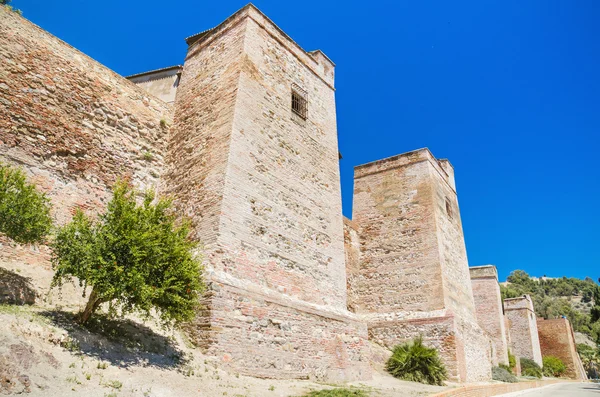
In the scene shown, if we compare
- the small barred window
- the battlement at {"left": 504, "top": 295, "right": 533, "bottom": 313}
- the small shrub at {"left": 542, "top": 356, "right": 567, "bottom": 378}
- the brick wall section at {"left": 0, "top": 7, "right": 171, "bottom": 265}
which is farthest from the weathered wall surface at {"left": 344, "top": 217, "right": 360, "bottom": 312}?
the small shrub at {"left": 542, "top": 356, "right": 567, "bottom": 378}

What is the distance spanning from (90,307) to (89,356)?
90 centimetres

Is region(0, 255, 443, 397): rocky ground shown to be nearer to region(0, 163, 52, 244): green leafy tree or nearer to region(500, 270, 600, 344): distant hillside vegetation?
region(0, 163, 52, 244): green leafy tree

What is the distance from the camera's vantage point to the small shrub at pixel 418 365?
12039 millimetres

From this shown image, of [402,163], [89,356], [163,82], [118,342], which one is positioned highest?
[163,82]

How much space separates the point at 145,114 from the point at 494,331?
2456cm

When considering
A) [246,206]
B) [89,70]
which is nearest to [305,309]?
[246,206]

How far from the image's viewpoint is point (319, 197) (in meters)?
11.8

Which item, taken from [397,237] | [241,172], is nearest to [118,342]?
[241,172]

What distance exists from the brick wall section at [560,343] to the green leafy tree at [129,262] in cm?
4088

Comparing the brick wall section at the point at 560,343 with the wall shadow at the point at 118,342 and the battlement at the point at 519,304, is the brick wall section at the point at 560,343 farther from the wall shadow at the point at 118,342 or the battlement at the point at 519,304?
the wall shadow at the point at 118,342

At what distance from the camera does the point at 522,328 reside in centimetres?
3331

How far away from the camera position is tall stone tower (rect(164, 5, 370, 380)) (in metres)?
8.34

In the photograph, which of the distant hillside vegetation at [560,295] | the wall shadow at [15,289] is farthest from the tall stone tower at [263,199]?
the distant hillside vegetation at [560,295]

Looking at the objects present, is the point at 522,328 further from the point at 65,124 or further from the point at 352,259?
the point at 65,124
